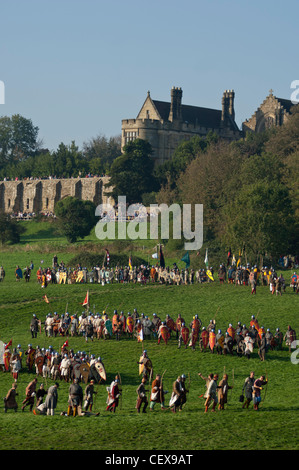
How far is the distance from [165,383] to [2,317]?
1805cm

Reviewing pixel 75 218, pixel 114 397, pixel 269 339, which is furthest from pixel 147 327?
pixel 75 218

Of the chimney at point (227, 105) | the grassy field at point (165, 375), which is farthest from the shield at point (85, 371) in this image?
the chimney at point (227, 105)

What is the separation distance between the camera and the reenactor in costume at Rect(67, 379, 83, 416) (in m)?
25.5

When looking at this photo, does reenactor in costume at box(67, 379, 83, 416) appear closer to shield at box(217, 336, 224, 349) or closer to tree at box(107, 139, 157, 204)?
shield at box(217, 336, 224, 349)

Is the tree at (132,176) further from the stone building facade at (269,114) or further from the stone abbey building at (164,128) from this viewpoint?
the stone building facade at (269,114)

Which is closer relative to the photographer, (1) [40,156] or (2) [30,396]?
(2) [30,396]

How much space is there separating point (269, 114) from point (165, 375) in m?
93.0

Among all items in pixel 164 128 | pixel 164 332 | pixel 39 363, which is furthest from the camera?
pixel 164 128

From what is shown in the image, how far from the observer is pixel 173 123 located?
397 feet

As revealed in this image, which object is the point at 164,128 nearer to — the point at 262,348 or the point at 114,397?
the point at 262,348

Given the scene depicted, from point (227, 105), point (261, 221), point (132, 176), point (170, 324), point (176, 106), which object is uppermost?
point (227, 105)

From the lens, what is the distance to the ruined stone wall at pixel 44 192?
115 m

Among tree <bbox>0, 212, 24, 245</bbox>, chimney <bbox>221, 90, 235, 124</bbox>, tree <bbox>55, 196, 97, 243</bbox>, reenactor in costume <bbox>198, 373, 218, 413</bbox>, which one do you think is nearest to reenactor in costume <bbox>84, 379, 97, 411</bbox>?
reenactor in costume <bbox>198, 373, 218, 413</bbox>

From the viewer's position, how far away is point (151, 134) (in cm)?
11938
